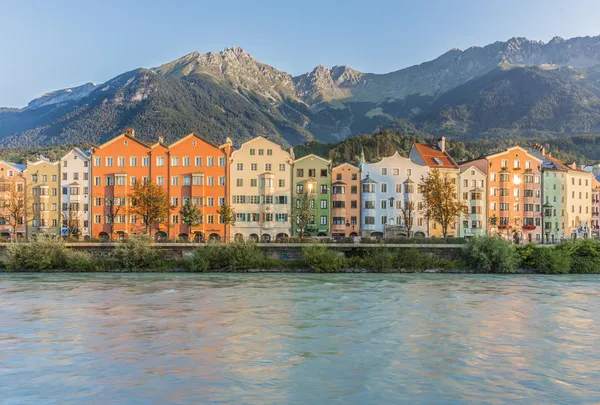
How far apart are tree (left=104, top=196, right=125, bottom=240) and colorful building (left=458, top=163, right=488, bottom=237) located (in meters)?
49.2

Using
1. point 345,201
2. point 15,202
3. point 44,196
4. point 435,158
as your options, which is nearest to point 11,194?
point 15,202

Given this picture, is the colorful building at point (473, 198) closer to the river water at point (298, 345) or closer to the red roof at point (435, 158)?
the red roof at point (435, 158)

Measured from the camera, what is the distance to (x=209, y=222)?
8150 cm

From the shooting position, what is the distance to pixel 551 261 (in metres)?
Result: 58.6

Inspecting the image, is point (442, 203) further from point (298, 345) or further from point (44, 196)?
point (44, 196)

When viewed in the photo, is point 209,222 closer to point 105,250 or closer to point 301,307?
point 105,250

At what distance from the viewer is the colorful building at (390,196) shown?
8225 centimetres

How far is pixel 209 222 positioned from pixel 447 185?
108ft

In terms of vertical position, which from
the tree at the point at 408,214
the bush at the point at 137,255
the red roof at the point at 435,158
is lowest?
the bush at the point at 137,255

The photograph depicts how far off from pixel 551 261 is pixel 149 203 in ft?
155

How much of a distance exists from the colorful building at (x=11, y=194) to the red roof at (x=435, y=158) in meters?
58.2

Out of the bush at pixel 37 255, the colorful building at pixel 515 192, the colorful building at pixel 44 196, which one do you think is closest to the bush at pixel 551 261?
the colorful building at pixel 515 192

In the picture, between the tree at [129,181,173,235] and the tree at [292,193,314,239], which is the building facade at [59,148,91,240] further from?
the tree at [292,193,314,239]

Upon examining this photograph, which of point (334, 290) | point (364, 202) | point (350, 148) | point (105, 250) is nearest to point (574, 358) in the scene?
point (334, 290)
